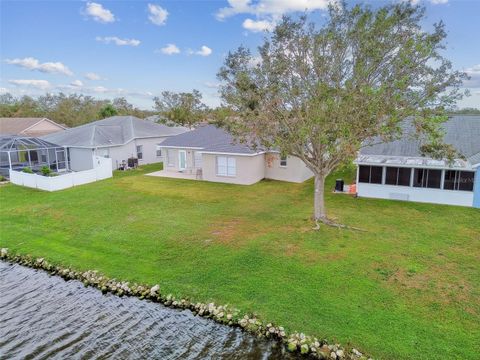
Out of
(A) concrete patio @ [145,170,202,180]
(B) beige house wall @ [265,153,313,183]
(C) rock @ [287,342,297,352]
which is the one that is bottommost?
(C) rock @ [287,342,297,352]

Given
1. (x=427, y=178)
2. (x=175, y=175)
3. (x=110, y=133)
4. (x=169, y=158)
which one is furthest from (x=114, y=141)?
(x=427, y=178)

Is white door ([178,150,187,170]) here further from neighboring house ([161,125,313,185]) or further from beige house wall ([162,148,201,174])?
beige house wall ([162,148,201,174])

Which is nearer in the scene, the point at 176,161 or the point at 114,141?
the point at 176,161

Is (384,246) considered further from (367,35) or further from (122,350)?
(122,350)

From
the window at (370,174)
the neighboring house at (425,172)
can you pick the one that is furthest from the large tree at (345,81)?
the window at (370,174)

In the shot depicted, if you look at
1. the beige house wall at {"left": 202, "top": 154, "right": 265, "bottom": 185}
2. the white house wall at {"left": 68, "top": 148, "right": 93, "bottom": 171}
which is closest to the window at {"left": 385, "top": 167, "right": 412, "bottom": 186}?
the beige house wall at {"left": 202, "top": 154, "right": 265, "bottom": 185}

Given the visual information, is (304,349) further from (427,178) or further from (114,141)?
(114,141)
